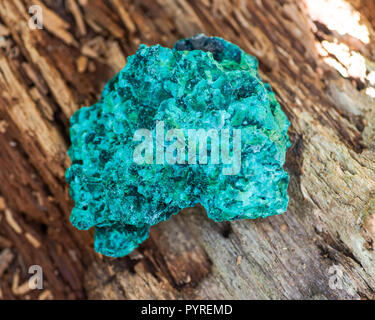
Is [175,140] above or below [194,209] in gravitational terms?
above

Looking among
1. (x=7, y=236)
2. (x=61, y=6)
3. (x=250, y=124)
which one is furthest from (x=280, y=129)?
(x=7, y=236)

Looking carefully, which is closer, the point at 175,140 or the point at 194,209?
the point at 175,140

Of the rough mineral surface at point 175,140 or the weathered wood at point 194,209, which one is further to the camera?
the weathered wood at point 194,209

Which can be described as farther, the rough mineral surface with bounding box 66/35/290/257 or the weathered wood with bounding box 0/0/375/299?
the weathered wood with bounding box 0/0/375/299
